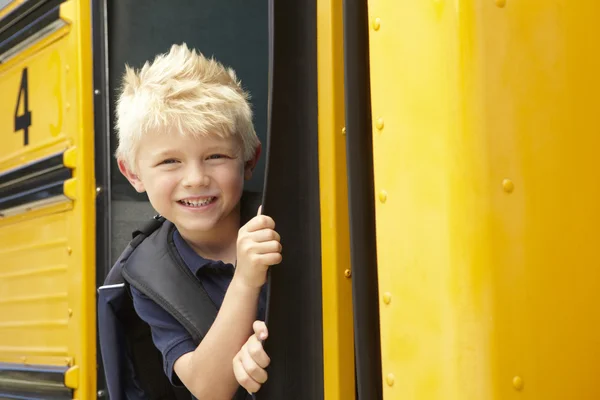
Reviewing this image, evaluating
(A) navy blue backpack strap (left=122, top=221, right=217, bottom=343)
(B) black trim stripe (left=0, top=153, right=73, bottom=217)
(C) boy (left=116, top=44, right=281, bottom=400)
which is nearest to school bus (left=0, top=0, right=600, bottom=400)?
(C) boy (left=116, top=44, right=281, bottom=400)

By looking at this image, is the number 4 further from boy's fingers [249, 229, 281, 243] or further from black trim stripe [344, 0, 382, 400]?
black trim stripe [344, 0, 382, 400]

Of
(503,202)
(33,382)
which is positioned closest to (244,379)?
(503,202)

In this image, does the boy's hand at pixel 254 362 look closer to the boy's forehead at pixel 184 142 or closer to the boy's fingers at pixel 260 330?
the boy's fingers at pixel 260 330

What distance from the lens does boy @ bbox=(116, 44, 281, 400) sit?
1271 mm

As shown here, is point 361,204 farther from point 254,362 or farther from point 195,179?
point 195,179

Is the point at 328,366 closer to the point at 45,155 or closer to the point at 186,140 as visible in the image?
the point at 186,140

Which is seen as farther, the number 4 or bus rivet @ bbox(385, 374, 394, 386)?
the number 4

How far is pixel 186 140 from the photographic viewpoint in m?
1.39

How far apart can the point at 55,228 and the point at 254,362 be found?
0.95 metres

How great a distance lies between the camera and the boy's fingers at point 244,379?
115 cm

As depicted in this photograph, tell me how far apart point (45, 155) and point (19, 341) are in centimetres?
54

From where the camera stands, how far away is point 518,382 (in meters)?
0.76

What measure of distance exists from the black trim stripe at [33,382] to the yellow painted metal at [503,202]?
1264 millimetres

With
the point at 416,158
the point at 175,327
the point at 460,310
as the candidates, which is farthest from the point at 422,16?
the point at 175,327
